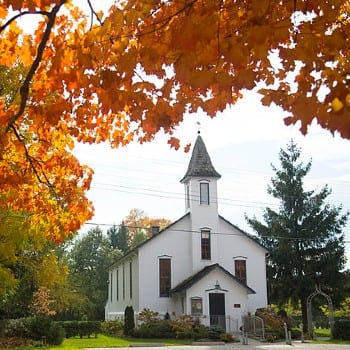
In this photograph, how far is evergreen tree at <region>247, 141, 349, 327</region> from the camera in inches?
1592

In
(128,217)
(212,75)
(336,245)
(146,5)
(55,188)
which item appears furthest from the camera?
(128,217)

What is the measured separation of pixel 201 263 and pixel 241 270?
3175mm

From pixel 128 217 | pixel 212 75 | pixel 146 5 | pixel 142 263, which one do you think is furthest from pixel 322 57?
pixel 128 217

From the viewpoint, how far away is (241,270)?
3856 centimetres

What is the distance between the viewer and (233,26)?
4.85 m

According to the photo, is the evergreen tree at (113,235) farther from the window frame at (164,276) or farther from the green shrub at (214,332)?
the green shrub at (214,332)

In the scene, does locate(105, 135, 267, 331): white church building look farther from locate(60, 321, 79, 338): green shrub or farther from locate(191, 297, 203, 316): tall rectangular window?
locate(60, 321, 79, 338): green shrub

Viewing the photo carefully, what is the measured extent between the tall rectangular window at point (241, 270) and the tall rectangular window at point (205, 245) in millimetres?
2358

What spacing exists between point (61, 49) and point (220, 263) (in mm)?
34113

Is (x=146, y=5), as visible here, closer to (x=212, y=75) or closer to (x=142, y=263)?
(x=212, y=75)

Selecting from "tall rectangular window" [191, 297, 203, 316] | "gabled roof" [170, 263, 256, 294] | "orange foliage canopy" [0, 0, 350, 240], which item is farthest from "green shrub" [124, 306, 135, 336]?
"orange foliage canopy" [0, 0, 350, 240]

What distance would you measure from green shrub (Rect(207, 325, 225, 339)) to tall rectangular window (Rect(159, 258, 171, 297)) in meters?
6.10

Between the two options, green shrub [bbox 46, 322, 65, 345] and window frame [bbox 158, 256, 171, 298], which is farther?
window frame [bbox 158, 256, 171, 298]

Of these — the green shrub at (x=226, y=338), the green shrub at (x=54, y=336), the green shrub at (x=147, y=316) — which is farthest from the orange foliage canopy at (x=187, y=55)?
the green shrub at (x=147, y=316)
